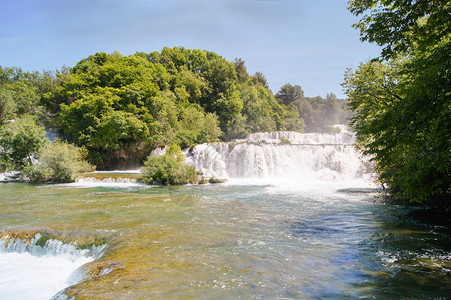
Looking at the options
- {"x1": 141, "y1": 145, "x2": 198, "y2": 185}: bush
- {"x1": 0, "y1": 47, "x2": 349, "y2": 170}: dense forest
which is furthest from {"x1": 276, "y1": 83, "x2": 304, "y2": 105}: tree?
{"x1": 141, "y1": 145, "x2": 198, "y2": 185}: bush

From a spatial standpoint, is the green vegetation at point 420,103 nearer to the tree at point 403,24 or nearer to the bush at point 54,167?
the tree at point 403,24

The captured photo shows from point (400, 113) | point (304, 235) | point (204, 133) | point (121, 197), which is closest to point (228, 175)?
point (204, 133)

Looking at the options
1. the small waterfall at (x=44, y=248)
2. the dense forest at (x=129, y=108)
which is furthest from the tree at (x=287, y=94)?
the small waterfall at (x=44, y=248)

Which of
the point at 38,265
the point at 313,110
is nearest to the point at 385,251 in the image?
the point at 38,265

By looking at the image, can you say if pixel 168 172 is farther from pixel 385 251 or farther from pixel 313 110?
pixel 313 110

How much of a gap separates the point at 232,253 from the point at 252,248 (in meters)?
0.57

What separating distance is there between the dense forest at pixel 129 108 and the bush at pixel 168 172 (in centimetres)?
923

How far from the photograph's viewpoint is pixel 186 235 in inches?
292

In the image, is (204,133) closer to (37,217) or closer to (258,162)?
(258,162)

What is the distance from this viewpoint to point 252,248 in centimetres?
648

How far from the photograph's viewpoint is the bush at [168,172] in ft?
61.4

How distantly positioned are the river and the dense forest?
1777 cm

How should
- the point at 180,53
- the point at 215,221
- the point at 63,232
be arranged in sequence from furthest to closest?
the point at 180,53 < the point at 215,221 < the point at 63,232

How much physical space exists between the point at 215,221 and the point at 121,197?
679 centimetres
